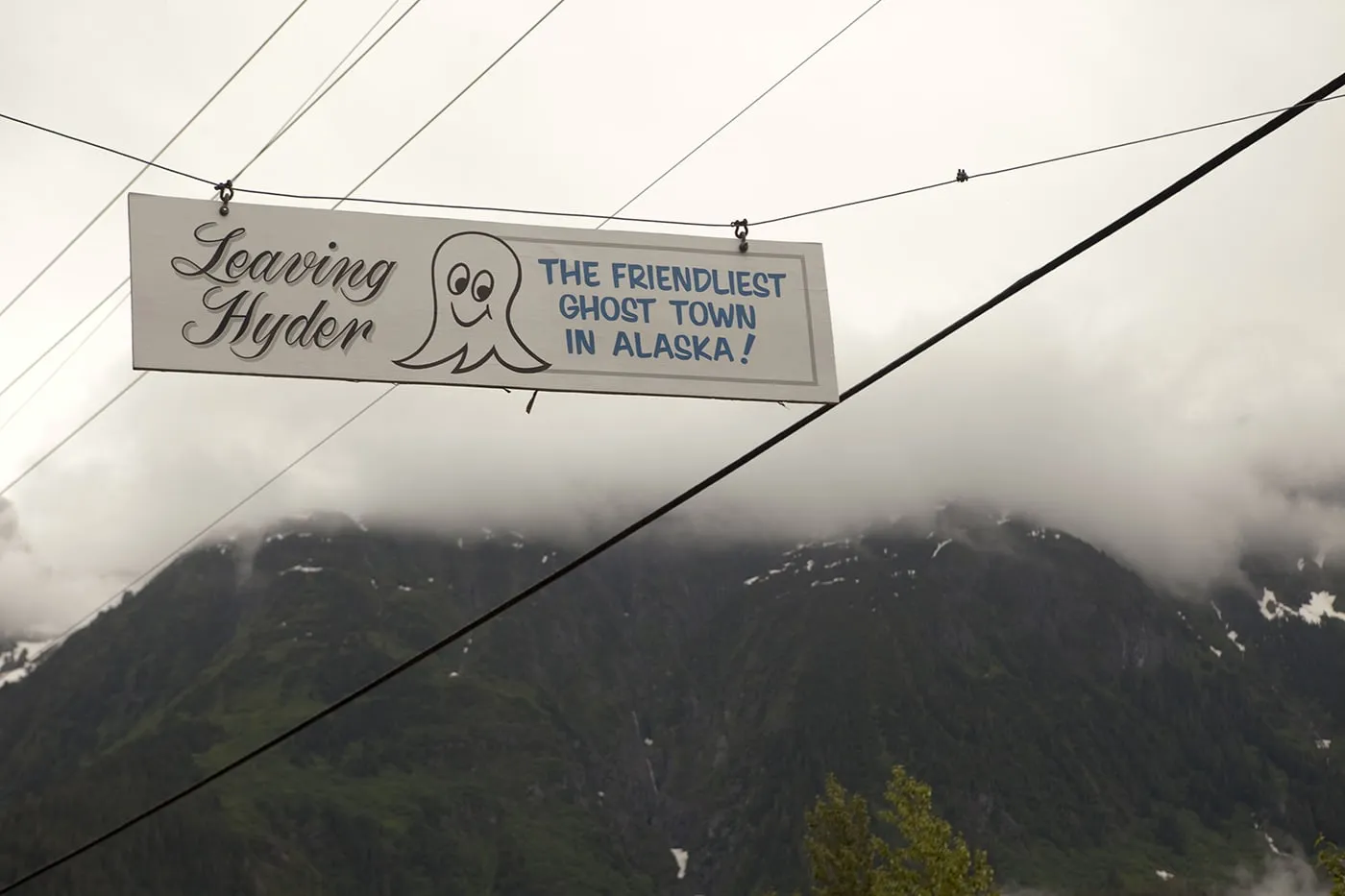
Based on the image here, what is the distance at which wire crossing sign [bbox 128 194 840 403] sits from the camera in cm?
1163

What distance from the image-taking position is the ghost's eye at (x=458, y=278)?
1223cm

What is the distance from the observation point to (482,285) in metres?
12.3

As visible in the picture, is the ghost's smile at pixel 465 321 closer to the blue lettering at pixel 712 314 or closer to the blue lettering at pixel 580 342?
the blue lettering at pixel 580 342

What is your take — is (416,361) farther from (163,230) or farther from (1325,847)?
(1325,847)

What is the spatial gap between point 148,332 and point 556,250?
121 inches

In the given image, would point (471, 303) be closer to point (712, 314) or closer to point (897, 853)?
point (712, 314)

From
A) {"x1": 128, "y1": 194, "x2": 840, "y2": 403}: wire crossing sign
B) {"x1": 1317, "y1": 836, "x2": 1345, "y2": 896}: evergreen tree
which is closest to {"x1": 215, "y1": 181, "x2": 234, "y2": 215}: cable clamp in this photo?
{"x1": 128, "y1": 194, "x2": 840, "y2": 403}: wire crossing sign

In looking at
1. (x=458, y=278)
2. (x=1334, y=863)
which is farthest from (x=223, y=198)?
(x=1334, y=863)

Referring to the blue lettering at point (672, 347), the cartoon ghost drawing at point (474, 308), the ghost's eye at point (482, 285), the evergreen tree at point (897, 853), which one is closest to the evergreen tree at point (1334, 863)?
the evergreen tree at point (897, 853)

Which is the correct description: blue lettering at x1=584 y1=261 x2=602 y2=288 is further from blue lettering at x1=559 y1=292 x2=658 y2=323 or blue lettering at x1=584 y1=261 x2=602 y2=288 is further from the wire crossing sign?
blue lettering at x1=559 y1=292 x2=658 y2=323

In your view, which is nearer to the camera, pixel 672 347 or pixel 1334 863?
pixel 672 347

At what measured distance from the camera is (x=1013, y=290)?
444 inches

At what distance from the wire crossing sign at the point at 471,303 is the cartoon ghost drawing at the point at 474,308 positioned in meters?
0.01

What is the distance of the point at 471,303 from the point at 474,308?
4cm
